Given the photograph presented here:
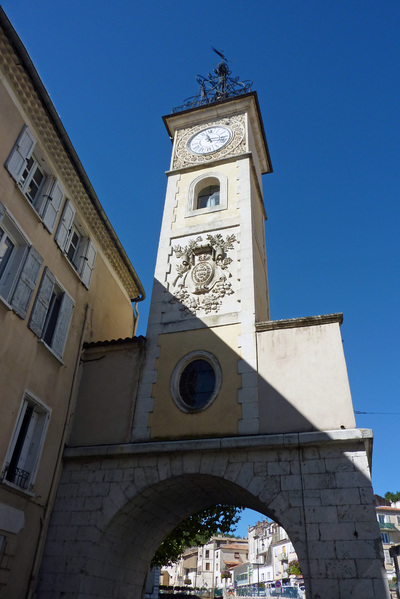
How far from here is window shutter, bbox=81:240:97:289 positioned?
11539 millimetres

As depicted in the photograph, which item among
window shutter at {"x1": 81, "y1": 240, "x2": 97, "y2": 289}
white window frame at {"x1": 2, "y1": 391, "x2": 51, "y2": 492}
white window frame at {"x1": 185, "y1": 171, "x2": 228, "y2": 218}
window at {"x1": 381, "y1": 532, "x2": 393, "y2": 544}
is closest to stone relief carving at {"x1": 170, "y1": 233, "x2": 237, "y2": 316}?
white window frame at {"x1": 185, "y1": 171, "x2": 228, "y2": 218}

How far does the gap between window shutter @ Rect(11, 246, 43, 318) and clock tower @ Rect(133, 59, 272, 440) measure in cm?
295

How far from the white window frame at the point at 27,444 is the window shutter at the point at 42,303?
1316 mm

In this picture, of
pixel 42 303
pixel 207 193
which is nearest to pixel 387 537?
pixel 207 193

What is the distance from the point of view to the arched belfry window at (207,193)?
13125 mm

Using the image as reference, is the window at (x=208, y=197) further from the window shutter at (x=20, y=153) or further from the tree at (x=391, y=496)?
the tree at (x=391, y=496)

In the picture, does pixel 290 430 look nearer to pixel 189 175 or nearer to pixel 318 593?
pixel 318 593

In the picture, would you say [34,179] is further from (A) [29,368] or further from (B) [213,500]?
(B) [213,500]

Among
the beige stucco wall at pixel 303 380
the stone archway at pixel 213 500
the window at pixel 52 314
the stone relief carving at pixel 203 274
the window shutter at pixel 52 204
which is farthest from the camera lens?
the stone relief carving at pixel 203 274

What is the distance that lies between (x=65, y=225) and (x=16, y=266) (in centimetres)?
239

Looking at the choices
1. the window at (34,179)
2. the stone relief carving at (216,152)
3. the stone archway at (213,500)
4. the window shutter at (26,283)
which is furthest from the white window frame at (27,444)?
the stone relief carving at (216,152)

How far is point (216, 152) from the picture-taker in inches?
572

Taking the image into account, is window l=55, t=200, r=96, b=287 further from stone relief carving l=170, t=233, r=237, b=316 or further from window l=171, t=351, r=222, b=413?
window l=171, t=351, r=222, b=413

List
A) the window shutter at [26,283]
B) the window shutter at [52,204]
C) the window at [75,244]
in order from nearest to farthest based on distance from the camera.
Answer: the window shutter at [26,283], the window shutter at [52,204], the window at [75,244]
